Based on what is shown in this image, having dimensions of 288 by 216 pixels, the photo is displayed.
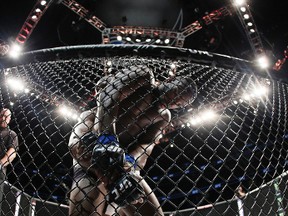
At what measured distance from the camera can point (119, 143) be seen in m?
1.82

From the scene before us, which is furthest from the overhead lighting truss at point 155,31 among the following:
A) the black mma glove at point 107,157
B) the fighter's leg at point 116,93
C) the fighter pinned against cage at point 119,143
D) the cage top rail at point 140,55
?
the black mma glove at point 107,157

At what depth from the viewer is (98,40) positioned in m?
6.32

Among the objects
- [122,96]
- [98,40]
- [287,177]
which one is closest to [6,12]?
[98,40]

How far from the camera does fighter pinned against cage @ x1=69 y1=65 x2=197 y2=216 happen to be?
141 cm

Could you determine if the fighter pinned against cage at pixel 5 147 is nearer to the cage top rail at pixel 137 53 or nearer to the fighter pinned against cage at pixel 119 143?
the fighter pinned against cage at pixel 119 143

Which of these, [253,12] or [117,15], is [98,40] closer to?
[117,15]

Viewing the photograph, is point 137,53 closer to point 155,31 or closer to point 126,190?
point 126,190

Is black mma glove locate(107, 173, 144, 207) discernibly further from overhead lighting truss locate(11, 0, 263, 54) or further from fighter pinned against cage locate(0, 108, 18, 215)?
overhead lighting truss locate(11, 0, 263, 54)

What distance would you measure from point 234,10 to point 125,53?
183 inches

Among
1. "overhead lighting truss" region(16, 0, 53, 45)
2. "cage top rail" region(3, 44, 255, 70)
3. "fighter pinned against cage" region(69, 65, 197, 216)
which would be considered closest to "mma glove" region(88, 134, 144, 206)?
"fighter pinned against cage" region(69, 65, 197, 216)

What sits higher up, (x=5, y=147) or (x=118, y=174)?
(x=5, y=147)

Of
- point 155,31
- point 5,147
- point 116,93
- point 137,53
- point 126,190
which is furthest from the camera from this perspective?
point 155,31

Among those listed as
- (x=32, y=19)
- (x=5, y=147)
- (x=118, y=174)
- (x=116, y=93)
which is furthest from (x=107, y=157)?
(x=32, y=19)

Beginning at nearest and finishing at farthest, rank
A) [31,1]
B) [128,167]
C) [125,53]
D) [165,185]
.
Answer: [125,53]
[128,167]
[31,1]
[165,185]
